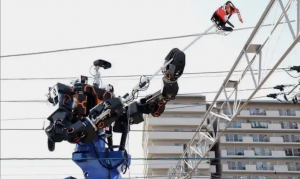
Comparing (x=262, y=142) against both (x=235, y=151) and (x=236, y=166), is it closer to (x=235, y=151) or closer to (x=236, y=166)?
(x=235, y=151)

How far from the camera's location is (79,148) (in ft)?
18.0

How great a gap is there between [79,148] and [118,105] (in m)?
0.95

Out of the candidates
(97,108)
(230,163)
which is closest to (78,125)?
(97,108)

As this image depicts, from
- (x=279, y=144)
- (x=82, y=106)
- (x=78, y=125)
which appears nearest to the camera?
(x=78, y=125)

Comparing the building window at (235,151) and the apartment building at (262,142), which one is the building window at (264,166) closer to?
the apartment building at (262,142)

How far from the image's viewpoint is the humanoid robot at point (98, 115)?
197 inches

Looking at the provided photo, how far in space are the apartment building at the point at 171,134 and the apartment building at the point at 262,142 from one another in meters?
1.85

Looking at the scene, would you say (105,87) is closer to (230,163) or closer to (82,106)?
(82,106)

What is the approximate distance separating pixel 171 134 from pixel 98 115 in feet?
A: 90.8

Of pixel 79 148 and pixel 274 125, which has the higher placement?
pixel 274 125

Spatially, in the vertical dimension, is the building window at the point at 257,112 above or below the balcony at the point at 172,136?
above

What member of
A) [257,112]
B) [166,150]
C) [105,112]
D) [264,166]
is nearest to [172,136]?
[166,150]

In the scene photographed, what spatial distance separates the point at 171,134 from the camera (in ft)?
106

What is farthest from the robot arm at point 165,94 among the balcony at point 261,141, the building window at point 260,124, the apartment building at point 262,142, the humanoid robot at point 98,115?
the building window at point 260,124
